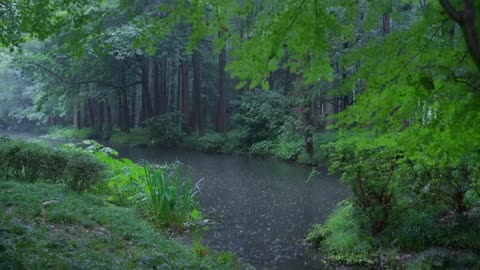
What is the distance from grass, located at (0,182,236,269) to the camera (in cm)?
395

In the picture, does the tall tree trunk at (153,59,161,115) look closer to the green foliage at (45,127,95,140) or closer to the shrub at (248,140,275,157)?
the green foliage at (45,127,95,140)

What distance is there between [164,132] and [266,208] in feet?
62.7

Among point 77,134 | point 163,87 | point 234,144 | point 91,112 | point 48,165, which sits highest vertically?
point 163,87

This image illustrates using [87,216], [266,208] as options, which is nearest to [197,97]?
[266,208]

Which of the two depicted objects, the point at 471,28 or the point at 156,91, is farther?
the point at 156,91

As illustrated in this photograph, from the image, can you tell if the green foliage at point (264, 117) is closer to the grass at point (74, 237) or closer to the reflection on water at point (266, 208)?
the reflection on water at point (266, 208)

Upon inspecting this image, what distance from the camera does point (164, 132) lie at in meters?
29.6

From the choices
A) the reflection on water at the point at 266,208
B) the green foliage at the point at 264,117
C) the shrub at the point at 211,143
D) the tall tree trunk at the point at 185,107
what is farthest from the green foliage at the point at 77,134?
the reflection on water at the point at 266,208

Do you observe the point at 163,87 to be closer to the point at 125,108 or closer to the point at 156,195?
the point at 125,108

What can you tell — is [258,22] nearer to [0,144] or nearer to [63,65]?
[0,144]

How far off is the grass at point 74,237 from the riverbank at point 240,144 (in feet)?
39.4

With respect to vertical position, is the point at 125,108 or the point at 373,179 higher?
the point at 125,108

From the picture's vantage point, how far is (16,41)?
9117 mm

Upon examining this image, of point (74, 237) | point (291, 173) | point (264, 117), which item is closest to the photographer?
point (74, 237)
